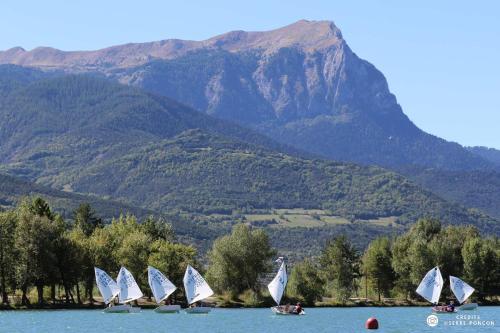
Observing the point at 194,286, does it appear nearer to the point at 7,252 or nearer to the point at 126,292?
the point at 126,292

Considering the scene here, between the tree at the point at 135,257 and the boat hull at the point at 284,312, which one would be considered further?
the tree at the point at 135,257

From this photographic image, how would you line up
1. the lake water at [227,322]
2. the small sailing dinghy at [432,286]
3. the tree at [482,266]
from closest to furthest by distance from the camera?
the lake water at [227,322], the small sailing dinghy at [432,286], the tree at [482,266]

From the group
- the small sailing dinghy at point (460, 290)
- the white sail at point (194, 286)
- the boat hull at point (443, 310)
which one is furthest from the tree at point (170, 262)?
the small sailing dinghy at point (460, 290)

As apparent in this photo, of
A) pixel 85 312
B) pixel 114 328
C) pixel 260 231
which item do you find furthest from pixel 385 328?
pixel 260 231

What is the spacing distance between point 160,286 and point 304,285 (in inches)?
1345

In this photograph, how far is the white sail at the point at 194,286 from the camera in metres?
131

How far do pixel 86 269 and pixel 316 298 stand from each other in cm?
4259

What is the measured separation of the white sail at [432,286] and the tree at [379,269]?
125 feet

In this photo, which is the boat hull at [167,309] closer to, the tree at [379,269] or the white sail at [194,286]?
the white sail at [194,286]

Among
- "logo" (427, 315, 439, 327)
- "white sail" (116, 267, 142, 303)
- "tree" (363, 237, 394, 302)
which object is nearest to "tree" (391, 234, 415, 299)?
"tree" (363, 237, 394, 302)

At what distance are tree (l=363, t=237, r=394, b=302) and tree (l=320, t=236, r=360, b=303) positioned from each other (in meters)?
3.01

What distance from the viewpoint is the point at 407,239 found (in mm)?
174750

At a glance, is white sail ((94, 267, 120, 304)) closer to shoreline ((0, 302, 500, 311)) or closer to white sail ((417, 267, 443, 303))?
shoreline ((0, 302, 500, 311))

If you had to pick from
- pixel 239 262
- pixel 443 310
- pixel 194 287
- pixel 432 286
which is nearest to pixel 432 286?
pixel 432 286
